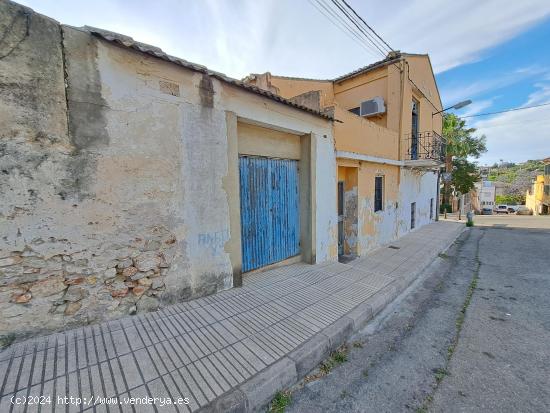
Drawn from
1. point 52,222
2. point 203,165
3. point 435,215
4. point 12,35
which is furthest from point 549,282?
point 435,215

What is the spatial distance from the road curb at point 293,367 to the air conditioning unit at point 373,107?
7691mm

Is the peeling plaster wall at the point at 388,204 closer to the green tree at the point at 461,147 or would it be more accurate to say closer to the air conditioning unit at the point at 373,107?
the air conditioning unit at the point at 373,107

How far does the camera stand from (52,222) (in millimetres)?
2551

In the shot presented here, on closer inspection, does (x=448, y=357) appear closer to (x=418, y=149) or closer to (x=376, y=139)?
(x=376, y=139)

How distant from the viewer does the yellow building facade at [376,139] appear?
22.7 feet

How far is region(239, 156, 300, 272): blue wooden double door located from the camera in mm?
4641

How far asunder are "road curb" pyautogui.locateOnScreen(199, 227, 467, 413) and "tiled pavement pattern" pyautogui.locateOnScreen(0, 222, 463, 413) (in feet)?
0.25

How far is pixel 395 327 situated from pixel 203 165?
395 centimetres

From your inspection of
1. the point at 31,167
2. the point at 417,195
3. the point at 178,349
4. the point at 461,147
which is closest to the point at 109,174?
the point at 31,167

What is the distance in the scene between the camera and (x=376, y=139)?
779cm

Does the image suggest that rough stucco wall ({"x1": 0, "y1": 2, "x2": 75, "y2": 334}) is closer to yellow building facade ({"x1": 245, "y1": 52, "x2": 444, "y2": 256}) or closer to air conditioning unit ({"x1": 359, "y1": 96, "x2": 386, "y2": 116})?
yellow building facade ({"x1": 245, "y1": 52, "x2": 444, "y2": 256})

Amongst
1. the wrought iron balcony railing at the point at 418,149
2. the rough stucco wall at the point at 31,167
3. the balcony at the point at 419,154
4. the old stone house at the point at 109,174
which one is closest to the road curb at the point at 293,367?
the old stone house at the point at 109,174

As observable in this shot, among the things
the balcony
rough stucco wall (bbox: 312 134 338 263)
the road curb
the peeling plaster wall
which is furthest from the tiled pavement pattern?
the balcony

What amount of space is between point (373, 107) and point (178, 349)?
32.6 feet
